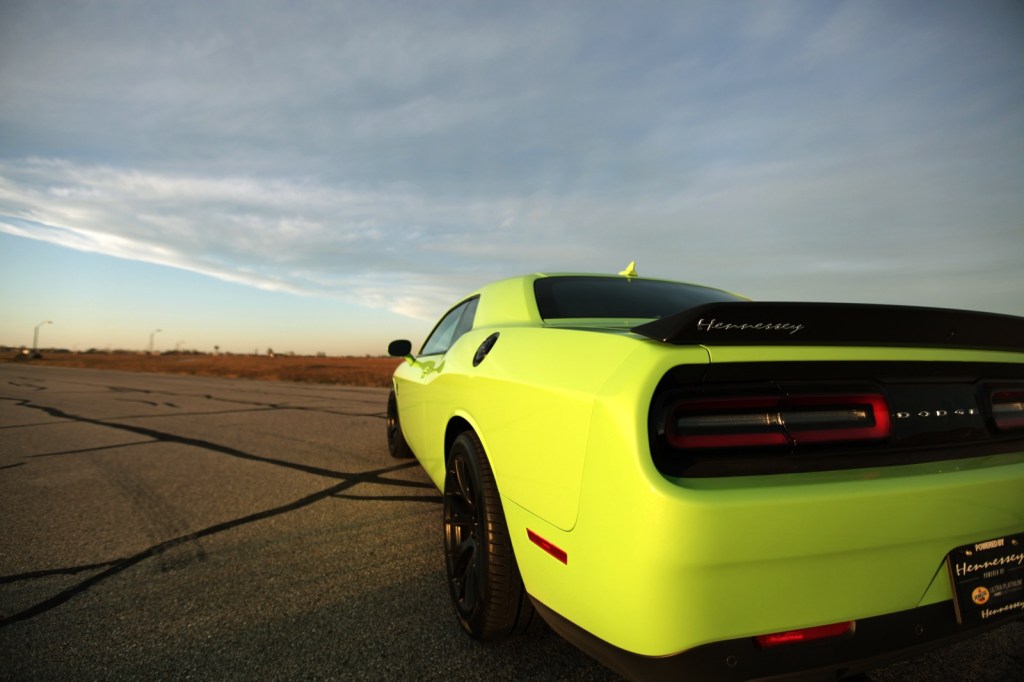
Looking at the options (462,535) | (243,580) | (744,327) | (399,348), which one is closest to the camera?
(744,327)

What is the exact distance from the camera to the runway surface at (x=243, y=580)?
1731 millimetres

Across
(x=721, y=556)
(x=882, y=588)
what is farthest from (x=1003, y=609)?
(x=721, y=556)

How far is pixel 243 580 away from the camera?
2346 millimetres

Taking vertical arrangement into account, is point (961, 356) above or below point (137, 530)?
above

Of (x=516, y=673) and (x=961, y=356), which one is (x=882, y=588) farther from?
(x=516, y=673)

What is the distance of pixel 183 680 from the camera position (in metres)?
1.64

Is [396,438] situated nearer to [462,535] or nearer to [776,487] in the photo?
[462,535]

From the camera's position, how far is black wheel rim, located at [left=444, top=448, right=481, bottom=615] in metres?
1.89

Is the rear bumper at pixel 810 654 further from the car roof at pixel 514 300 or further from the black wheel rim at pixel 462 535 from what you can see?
the car roof at pixel 514 300

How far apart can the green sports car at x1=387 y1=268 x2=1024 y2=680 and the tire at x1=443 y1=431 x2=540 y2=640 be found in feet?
0.66

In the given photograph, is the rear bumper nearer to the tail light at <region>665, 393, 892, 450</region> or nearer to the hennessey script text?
the tail light at <region>665, 393, 892, 450</region>

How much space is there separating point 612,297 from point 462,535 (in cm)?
132

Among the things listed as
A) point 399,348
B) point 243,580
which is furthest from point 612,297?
point 399,348

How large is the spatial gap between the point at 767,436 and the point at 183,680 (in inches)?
77.2
